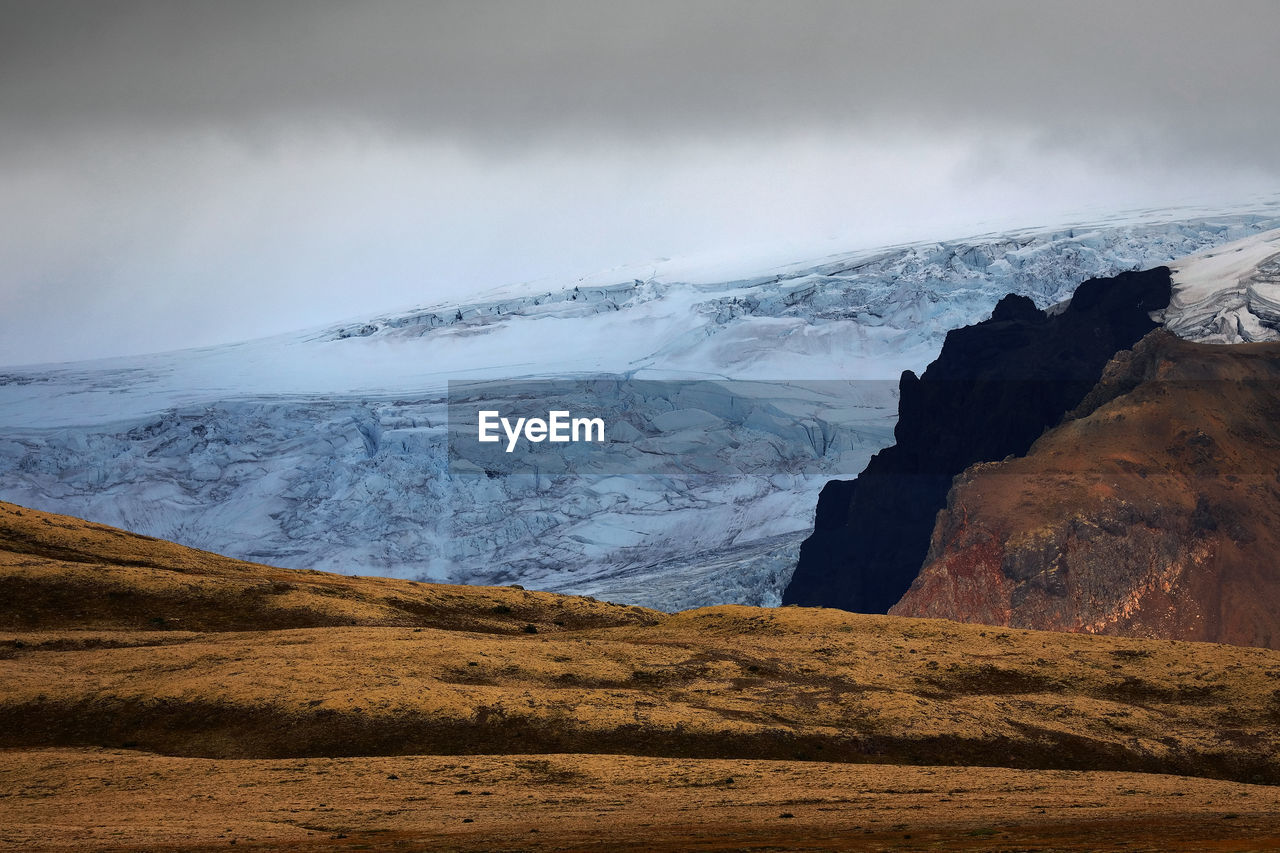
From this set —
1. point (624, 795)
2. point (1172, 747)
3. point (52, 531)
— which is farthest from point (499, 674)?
point (52, 531)

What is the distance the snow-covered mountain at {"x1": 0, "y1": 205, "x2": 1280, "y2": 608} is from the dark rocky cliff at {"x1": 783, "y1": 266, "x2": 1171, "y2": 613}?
7808mm

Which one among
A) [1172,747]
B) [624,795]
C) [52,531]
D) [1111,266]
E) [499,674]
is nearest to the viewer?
[624,795]

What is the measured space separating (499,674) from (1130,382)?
94336mm

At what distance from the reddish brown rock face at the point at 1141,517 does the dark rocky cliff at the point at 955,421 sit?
47.3ft

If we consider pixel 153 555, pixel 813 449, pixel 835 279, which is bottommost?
pixel 813 449

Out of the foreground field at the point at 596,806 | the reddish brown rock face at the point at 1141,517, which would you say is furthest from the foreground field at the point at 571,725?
the reddish brown rock face at the point at 1141,517

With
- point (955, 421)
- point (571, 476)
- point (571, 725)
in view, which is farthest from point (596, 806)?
point (571, 476)

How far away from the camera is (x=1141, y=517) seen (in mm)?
105750

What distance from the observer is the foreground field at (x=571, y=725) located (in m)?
24.3

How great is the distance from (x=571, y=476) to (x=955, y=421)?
45.6 m

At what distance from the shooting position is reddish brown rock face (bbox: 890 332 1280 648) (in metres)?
100

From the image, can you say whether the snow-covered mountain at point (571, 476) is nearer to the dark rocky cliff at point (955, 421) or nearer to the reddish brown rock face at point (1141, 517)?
the dark rocky cliff at point (955, 421)

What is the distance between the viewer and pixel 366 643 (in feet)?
128

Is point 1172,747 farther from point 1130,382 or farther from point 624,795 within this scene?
point 1130,382
